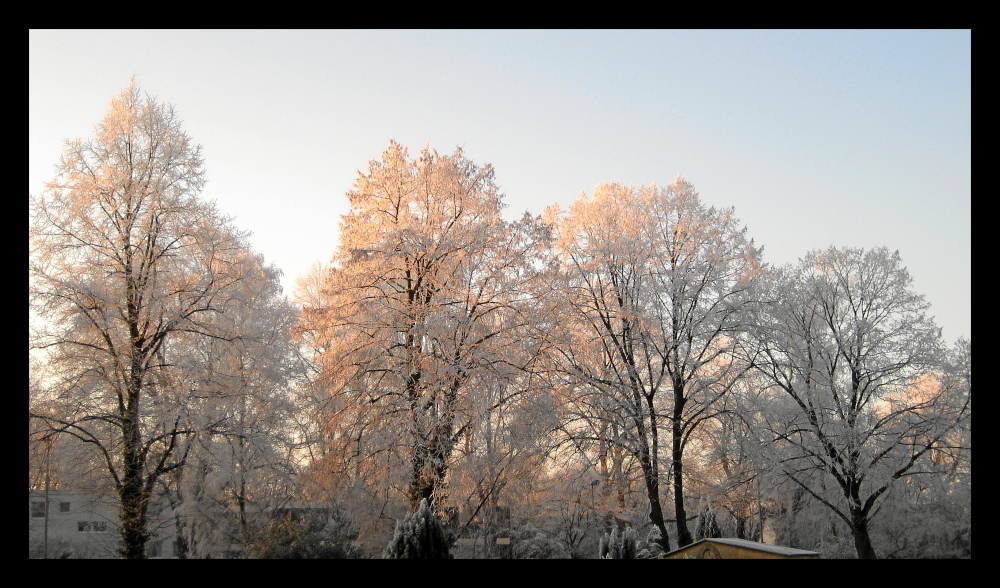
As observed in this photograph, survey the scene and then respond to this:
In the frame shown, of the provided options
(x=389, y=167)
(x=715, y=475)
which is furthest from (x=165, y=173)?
(x=715, y=475)

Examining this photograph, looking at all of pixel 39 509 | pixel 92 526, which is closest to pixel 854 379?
pixel 92 526

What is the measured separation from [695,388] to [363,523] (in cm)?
1018

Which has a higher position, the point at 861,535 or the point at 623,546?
the point at 623,546

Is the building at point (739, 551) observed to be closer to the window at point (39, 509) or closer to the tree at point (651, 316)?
Result: the tree at point (651, 316)

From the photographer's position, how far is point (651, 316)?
20.2 metres

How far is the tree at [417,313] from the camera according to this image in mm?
15195

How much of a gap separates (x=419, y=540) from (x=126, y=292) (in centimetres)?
894

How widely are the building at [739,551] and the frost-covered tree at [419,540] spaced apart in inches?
228

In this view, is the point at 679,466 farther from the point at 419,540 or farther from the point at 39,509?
the point at 39,509

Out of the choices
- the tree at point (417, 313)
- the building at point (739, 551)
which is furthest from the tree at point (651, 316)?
the building at point (739, 551)

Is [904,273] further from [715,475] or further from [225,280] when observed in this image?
[225,280]
